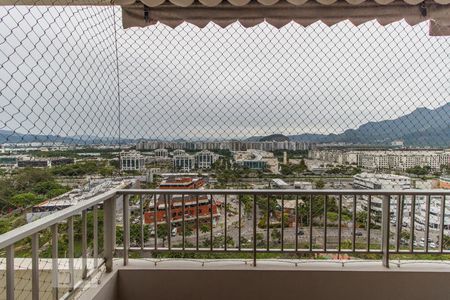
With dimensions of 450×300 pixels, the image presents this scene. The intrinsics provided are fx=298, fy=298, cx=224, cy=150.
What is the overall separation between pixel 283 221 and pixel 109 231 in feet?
5.04

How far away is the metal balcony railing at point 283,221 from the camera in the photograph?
8.73ft

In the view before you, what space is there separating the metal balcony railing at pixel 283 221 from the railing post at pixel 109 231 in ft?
0.16

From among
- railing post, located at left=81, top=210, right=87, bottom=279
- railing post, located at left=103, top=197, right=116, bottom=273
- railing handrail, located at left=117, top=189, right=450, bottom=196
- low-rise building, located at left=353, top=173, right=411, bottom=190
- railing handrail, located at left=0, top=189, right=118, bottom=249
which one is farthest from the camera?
low-rise building, located at left=353, top=173, right=411, bottom=190

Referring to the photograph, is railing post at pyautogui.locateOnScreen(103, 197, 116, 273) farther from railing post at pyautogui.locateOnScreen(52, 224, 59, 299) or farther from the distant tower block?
railing post at pyautogui.locateOnScreen(52, 224, 59, 299)

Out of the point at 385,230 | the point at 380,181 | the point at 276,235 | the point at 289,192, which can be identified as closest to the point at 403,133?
the point at 380,181

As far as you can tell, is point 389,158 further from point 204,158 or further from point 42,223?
point 42,223

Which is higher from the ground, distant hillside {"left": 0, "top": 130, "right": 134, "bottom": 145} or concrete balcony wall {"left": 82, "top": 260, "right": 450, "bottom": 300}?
distant hillside {"left": 0, "top": 130, "right": 134, "bottom": 145}

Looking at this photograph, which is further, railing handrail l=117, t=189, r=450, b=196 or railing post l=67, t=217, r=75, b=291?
railing handrail l=117, t=189, r=450, b=196

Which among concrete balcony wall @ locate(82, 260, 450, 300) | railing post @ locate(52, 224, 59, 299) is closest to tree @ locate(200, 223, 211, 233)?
concrete balcony wall @ locate(82, 260, 450, 300)

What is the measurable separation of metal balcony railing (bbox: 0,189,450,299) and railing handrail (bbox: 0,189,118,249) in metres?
0.58

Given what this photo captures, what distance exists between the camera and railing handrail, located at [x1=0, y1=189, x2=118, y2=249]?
1.30 meters

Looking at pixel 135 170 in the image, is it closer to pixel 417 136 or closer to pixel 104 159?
pixel 104 159

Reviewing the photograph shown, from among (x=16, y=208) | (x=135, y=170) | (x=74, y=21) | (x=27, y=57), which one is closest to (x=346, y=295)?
(x=135, y=170)

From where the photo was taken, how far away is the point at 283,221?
273 centimetres
